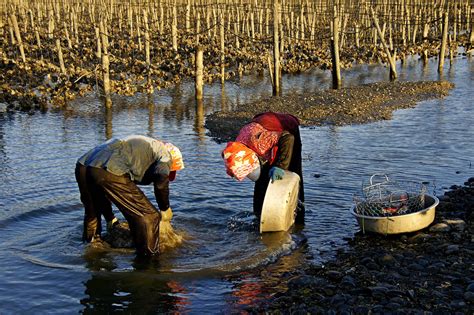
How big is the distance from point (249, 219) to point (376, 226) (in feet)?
6.52

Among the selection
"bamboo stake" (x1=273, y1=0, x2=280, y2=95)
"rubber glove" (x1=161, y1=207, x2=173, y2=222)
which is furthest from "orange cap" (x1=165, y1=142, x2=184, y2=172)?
"bamboo stake" (x1=273, y1=0, x2=280, y2=95)

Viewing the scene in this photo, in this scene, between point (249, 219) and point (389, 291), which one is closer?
point (389, 291)

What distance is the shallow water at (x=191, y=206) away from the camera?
21.9ft

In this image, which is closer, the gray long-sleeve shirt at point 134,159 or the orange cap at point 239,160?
the gray long-sleeve shirt at point 134,159

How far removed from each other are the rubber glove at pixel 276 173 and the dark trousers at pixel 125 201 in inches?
55.8

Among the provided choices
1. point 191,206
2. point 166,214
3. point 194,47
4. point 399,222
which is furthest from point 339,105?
point 194,47

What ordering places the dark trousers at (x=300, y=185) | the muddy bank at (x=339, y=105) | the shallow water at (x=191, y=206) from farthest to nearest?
the muddy bank at (x=339, y=105) < the dark trousers at (x=300, y=185) < the shallow water at (x=191, y=206)

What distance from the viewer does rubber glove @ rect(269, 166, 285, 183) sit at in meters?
7.50

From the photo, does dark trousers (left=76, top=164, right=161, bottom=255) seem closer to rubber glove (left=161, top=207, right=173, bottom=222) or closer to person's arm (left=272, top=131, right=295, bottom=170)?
rubber glove (left=161, top=207, right=173, bottom=222)

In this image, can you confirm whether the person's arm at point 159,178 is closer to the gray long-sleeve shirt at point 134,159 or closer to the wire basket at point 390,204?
the gray long-sleeve shirt at point 134,159

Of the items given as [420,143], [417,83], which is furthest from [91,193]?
[417,83]

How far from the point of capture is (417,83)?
22078mm

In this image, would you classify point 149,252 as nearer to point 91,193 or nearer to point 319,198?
point 91,193

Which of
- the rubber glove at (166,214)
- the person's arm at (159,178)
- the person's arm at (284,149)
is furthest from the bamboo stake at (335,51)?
the person's arm at (159,178)
